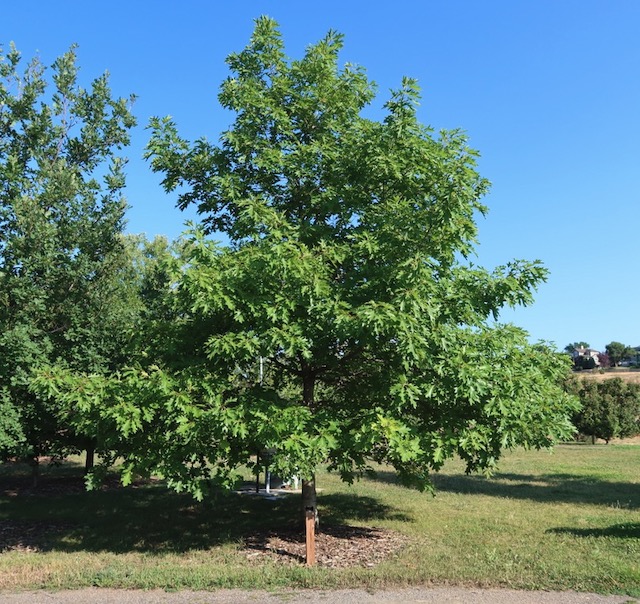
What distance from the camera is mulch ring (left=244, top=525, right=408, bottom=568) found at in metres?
9.05

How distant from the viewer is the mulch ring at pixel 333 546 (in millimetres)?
9055

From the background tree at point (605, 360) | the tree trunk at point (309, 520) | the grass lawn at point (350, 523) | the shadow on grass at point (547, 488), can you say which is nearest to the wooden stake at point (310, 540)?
the tree trunk at point (309, 520)

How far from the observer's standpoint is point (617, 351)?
402ft

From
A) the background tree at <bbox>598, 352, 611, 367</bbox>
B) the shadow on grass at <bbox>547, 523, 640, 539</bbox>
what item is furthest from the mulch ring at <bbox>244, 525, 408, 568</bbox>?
the background tree at <bbox>598, 352, 611, 367</bbox>

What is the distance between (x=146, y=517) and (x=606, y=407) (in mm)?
33602

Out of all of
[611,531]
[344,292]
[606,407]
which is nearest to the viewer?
[344,292]

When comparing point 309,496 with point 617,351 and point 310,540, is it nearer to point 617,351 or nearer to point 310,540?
point 310,540

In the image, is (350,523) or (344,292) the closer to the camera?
(344,292)

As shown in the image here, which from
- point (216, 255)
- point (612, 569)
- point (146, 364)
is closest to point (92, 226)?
point (146, 364)

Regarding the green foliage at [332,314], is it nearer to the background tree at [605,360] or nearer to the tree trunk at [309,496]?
the tree trunk at [309,496]

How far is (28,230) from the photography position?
9.94 metres

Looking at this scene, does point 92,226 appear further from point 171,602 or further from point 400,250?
point 171,602

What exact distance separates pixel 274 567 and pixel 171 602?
6.47ft

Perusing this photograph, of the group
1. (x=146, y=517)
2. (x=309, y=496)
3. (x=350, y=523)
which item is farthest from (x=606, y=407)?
(x=309, y=496)
